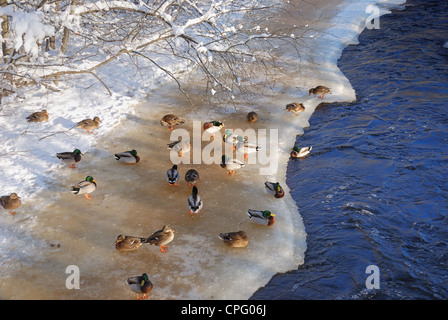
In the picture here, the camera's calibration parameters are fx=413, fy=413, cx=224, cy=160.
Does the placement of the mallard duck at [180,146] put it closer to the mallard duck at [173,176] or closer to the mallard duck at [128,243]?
the mallard duck at [173,176]

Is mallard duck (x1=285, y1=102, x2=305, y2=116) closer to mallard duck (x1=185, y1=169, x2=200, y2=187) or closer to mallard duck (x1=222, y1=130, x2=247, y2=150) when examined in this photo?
mallard duck (x1=222, y1=130, x2=247, y2=150)

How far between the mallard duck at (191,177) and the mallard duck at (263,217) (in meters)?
1.86

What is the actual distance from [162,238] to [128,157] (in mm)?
3495

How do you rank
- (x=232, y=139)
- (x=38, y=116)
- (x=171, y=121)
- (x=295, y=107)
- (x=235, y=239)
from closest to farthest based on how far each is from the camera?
(x=235, y=239)
(x=232, y=139)
(x=38, y=116)
(x=171, y=121)
(x=295, y=107)

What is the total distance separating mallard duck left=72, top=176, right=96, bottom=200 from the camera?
9945 millimetres

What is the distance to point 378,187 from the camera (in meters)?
11.1

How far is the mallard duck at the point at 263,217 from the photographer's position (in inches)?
369

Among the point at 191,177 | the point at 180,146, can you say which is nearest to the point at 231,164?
the point at 191,177

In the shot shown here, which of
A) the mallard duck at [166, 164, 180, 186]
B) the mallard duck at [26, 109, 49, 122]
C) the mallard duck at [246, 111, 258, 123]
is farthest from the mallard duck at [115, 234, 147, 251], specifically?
the mallard duck at [246, 111, 258, 123]

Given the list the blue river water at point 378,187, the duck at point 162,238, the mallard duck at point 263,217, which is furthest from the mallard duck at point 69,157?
the blue river water at point 378,187

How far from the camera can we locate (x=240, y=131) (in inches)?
532

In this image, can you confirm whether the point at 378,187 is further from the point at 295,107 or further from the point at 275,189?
the point at 295,107

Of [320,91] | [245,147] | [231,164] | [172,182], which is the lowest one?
[172,182]
